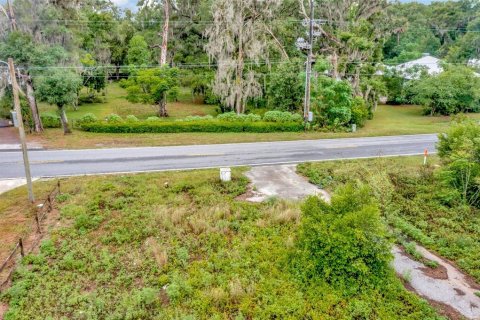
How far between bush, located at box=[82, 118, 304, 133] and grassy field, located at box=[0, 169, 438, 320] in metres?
11.9

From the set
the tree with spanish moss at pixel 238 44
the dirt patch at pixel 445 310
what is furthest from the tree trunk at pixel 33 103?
the dirt patch at pixel 445 310

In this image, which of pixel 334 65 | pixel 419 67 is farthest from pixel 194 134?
pixel 419 67

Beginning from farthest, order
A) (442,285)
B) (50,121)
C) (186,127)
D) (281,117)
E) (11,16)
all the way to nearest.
A: 1. (50,121)
2. (281,117)
3. (186,127)
4. (11,16)
5. (442,285)

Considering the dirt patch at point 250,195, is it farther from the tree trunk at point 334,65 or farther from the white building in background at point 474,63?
the white building in background at point 474,63

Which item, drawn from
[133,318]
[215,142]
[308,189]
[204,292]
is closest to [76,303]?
[133,318]

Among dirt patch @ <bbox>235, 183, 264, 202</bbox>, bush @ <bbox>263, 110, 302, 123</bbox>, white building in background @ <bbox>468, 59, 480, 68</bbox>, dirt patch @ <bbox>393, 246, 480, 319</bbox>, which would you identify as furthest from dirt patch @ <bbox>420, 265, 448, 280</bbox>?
white building in background @ <bbox>468, 59, 480, 68</bbox>

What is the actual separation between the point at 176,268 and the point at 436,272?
6785mm

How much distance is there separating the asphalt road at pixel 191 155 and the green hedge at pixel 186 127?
3.40m

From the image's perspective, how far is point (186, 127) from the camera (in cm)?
2523

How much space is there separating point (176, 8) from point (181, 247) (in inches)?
1448

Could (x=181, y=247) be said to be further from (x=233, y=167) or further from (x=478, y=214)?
(x=478, y=214)

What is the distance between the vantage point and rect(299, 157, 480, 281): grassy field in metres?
10.1

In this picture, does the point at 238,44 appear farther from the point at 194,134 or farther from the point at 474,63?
the point at 474,63

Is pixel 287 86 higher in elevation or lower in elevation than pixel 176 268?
higher
